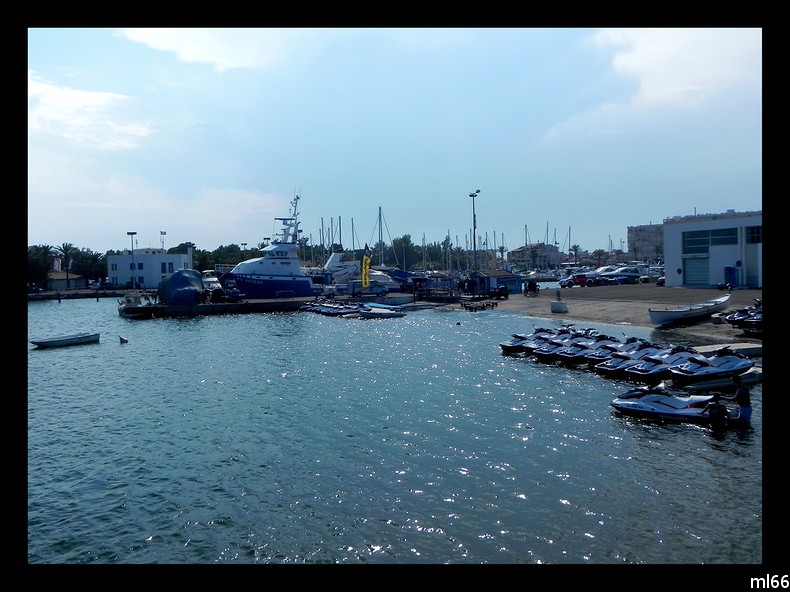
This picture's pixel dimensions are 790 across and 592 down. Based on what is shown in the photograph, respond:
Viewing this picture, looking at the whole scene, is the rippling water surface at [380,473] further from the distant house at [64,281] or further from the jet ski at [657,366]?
the distant house at [64,281]

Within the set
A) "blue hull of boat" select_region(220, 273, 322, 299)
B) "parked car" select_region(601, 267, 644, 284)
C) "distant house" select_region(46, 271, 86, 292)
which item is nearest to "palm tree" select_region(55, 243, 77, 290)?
"distant house" select_region(46, 271, 86, 292)

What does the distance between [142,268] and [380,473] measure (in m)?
120

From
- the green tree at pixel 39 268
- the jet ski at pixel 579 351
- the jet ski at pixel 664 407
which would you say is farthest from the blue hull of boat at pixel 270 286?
the jet ski at pixel 664 407

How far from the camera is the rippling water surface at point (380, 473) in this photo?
13336 millimetres

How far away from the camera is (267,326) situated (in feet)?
205

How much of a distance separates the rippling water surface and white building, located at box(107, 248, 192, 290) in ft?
311

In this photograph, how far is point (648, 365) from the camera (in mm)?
29188

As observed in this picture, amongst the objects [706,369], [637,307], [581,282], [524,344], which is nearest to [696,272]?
[637,307]

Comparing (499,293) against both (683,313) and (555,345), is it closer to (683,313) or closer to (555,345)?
(683,313)

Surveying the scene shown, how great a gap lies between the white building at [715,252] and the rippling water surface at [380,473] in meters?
45.1
